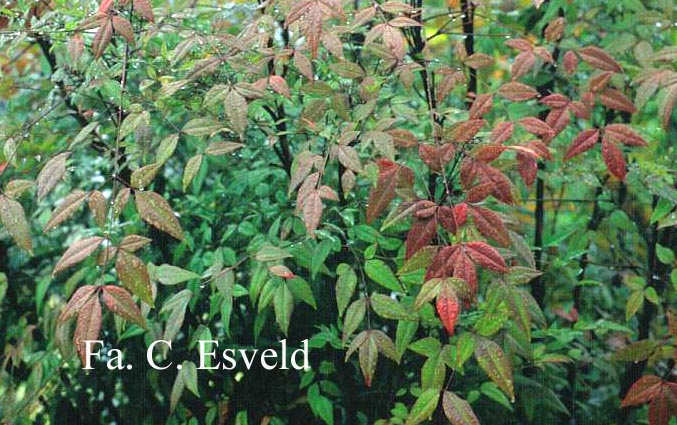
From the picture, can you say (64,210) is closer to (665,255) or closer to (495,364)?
(495,364)

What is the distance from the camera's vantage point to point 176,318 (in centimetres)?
158

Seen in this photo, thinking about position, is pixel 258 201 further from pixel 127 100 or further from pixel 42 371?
pixel 42 371

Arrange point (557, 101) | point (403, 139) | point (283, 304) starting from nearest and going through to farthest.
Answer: point (403, 139)
point (283, 304)
point (557, 101)

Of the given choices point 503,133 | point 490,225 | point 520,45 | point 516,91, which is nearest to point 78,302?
point 490,225

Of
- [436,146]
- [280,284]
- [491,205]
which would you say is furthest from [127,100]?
[491,205]

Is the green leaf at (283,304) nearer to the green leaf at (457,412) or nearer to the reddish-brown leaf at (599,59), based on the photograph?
the green leaf at (457,412)

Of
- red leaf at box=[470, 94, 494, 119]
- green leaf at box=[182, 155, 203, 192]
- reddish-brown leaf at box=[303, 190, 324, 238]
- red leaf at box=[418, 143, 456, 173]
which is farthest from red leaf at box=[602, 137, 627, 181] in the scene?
green leaf at box=[182, 155, 203, 192]

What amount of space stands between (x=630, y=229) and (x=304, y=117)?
1.03 metres

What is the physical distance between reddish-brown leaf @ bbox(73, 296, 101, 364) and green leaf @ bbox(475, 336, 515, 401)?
607mm

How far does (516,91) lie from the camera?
164cm

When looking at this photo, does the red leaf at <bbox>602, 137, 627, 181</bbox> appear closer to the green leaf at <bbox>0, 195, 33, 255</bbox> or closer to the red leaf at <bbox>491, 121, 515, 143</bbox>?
the red leaf at <bbox>491, 121, 515, 143</bbox>

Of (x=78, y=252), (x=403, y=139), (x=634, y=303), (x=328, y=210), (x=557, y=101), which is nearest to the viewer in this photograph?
(x=78, y=252)

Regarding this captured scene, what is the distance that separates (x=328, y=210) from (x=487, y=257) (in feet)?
1.87

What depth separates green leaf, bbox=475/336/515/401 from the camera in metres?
1.39
